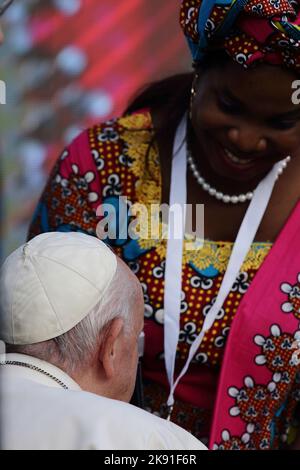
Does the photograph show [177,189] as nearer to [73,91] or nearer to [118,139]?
[118,139]

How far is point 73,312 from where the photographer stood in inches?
76.6

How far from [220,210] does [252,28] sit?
Answer: 627 millimetres

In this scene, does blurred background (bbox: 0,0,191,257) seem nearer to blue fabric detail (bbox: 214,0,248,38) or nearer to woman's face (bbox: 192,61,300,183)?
woman's face (bbox: 192,61,300,183)

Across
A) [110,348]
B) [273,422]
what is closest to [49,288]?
[110,348]

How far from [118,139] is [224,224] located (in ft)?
1.45

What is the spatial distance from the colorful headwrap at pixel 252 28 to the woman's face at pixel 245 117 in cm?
5

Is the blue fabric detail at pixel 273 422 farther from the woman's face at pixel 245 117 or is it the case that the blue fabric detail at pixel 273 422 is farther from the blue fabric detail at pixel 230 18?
the blue fabric detail at pixel 230 18

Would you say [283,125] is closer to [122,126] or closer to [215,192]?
[215,192]

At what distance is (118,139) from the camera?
288 cm

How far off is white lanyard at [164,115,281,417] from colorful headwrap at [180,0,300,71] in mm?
409

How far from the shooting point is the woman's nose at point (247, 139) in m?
2.56

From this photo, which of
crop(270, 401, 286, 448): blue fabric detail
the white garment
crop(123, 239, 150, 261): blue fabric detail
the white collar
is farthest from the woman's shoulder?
the white garment

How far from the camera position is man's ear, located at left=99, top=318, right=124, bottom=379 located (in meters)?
1.95

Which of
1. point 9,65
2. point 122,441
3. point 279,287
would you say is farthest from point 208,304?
point 9,65
